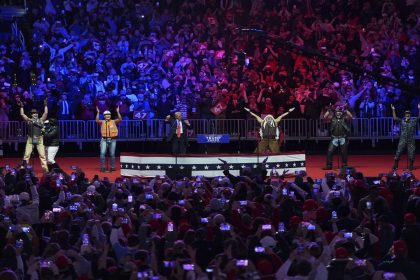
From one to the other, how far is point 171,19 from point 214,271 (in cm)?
2801

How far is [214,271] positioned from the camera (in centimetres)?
1100

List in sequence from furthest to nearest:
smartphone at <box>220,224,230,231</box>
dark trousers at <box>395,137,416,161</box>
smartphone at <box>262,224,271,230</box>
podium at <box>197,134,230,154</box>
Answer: podium at <box>197,134,230,154</box> → dark trousers at <box>395,137,416,161</box> → smartphone at <box>262,224,271,230</box> → smartphone at <box>220,224,230,231</box>

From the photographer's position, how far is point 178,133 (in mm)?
30375

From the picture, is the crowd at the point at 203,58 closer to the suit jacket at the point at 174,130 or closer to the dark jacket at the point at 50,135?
the suit jacket at the point at 174,130

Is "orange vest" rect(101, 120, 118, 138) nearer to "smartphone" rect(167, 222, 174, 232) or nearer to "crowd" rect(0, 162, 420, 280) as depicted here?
"crowd" rect(0, 162, 420, 280)

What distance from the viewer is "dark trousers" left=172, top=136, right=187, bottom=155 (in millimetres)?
30516

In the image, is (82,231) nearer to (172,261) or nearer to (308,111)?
(172,261)

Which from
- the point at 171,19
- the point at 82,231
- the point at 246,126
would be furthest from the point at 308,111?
the point at 82,231

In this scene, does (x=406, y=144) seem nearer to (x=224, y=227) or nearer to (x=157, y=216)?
(x=157, y=216)

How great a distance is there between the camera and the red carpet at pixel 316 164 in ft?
97.4

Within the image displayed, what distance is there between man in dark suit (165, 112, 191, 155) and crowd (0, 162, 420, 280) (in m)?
9.06

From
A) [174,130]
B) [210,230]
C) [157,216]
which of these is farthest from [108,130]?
[210,230]

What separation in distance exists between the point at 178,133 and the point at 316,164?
4730mm

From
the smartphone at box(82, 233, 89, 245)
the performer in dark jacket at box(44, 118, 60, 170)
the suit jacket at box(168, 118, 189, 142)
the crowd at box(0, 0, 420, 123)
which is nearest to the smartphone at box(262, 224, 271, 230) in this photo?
the smartphone at box(82, 233, 89, 245)
